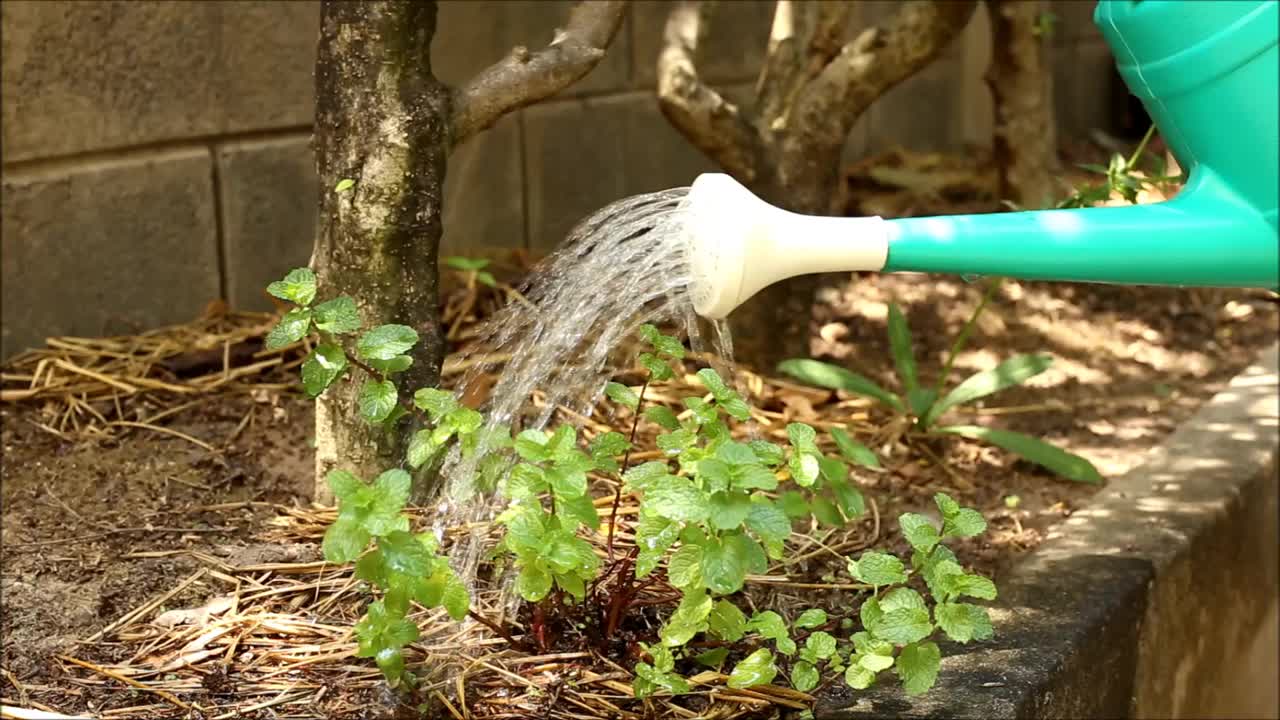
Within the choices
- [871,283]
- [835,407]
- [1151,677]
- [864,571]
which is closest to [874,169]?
[871,283]

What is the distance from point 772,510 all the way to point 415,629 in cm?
45

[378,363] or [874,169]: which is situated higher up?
[874,169]

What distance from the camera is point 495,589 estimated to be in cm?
218

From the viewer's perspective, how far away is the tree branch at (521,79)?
237 cm

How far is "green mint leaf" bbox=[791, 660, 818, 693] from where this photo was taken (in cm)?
192

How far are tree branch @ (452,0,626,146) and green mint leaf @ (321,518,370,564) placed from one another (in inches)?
35.2

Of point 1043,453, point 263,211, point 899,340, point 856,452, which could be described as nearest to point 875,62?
point 899,340

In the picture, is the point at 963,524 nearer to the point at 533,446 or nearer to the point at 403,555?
the point at 533,446

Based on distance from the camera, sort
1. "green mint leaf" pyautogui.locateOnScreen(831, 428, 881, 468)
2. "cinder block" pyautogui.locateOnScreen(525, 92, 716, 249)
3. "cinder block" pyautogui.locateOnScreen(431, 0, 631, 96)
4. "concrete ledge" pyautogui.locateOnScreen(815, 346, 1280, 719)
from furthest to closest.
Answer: "cinder block" pyautogui.locateOnScreen(525, 92, 716, 249)
"cinder block" pyautogui.locateOnScreen(431, 0, 631, 96)
"green mint leaf" pyautogui.locateOnScreen(831, 428, 881, 468)
"concrete ledge" pyautogui.locateOnScreen(815, 346, 1280, 719)

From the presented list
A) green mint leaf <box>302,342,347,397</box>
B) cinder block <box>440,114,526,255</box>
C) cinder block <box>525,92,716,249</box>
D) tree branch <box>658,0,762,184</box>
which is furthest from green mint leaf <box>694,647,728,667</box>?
cinder block <box>525,92,716,249</box>

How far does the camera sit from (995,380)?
3.06 metres

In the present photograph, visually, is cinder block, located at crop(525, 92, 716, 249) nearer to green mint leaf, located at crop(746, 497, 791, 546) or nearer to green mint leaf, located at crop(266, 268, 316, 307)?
green mint leaf, located at crop(266, 268, 316, 307)

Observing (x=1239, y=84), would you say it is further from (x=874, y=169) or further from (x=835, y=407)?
(x=874, y=169)

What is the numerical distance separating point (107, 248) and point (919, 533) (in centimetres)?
191
